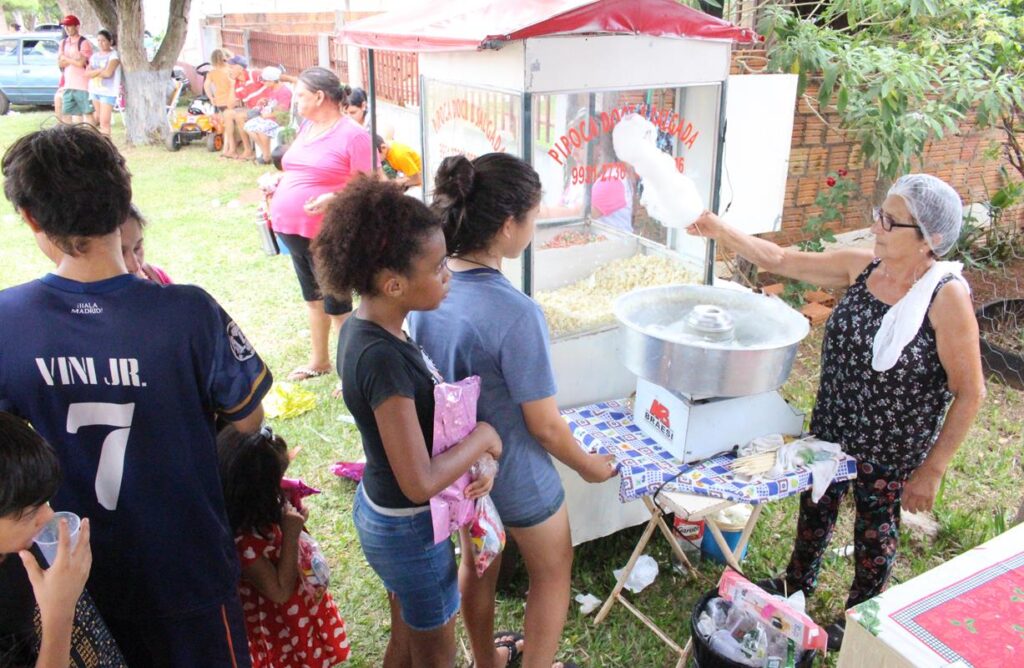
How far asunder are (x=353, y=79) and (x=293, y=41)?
4.40m

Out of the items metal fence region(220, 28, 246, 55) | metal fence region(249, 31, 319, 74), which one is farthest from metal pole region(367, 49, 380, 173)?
metal fence region(220, 28, 246, 55)

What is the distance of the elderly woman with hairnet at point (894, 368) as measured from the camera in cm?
209

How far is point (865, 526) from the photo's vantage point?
2439mm

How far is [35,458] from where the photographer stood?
3.98ft

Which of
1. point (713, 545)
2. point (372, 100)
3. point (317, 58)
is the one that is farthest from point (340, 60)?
point (713, 545)

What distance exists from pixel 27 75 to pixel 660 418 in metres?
16.7

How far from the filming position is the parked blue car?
14719 mm

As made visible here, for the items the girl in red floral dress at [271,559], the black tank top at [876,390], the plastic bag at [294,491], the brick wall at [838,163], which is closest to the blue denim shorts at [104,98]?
the brick wall at [838,163]

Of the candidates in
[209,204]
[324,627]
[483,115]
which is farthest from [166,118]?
[324,627]

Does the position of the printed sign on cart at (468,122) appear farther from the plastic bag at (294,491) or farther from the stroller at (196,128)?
the stroller at (196,128)

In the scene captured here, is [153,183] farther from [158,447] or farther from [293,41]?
[158,447]

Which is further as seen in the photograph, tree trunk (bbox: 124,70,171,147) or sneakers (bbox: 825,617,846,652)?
tree trunk (bbox: 124,70,171,147)

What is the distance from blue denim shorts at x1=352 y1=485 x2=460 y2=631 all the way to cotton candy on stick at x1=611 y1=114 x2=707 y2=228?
4.53 feet

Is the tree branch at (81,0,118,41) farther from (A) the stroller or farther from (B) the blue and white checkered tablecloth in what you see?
(B) the blue and white checkered tablecloth
